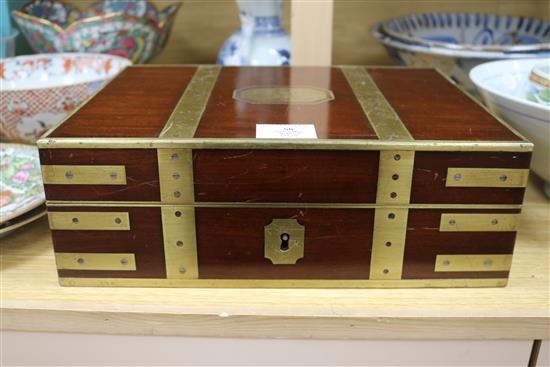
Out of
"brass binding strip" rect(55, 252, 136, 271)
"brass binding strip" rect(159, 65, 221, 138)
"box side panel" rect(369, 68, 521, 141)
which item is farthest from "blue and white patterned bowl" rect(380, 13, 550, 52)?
"brass binding strip" rect(55, 252, 136, 271)

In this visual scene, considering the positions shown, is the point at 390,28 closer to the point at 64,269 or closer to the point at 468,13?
the point at 468,13

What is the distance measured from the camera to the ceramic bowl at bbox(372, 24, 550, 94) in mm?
695

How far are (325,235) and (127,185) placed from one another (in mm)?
172

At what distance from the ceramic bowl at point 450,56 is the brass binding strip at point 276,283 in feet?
1.01

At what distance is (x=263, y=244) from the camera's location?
488 millimetres

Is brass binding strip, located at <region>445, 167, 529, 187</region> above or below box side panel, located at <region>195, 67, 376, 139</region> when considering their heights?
below

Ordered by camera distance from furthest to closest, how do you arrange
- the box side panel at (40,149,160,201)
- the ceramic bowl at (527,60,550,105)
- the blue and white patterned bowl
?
the blue and white patterned bowl → the ceramic bowl at (527,60,550,105) → the box side panel at (40,149,160,201)

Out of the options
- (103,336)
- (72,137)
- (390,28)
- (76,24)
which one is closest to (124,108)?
(72,137)

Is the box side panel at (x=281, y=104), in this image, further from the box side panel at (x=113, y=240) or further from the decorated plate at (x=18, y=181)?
the decorated plate at (x=18, y=181)

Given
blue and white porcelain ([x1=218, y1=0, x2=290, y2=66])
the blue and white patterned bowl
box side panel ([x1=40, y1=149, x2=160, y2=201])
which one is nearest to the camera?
box side panel ([x1=40, y1=149, x2=160, y2=201])

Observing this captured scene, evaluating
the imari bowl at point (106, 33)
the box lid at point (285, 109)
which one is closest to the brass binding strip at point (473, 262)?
the box lid at point (285, 109)

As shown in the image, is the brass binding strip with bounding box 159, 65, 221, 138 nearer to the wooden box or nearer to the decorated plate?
the wooden box

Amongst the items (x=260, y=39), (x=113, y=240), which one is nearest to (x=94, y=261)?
(x=113, y=240)

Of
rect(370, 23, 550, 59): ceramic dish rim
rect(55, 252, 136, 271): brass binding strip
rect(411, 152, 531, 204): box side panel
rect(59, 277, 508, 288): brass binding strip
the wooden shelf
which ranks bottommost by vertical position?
the wooden shelf
